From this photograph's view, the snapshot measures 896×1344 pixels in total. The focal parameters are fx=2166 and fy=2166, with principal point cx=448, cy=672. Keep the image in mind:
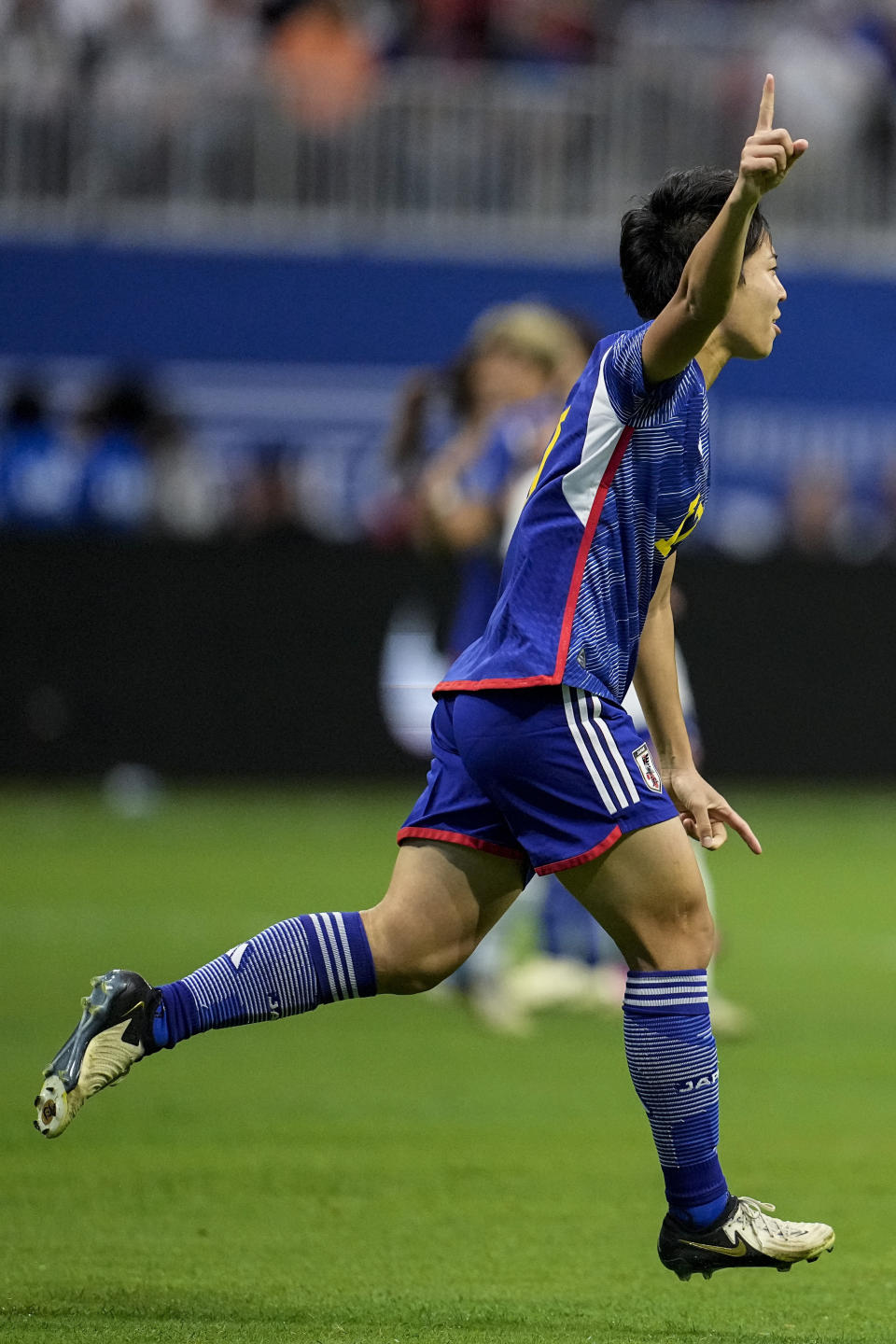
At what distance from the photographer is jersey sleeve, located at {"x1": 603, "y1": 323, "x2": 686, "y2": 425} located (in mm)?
4043

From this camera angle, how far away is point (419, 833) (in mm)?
4344

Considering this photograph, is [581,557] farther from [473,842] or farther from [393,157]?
[393,157]

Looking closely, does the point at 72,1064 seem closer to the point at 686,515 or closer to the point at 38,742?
the point at 686,515

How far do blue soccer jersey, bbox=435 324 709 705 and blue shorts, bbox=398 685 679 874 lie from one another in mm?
52

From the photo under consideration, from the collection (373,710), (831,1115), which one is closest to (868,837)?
(373,710)

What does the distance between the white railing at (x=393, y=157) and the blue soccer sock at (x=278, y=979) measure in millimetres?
15702

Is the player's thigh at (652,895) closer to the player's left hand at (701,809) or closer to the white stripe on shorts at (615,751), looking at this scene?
the white stripe on shorts at (615,751)

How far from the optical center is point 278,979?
171 inches

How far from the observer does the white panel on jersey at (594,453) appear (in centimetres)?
414

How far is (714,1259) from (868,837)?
9.54m

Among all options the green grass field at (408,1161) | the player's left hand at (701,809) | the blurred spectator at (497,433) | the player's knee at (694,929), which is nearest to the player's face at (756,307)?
the player's left hand at (701,809)

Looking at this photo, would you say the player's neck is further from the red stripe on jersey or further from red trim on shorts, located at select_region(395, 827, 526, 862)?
red trim on shorts, located at select_region(395, 827, 526, 862)

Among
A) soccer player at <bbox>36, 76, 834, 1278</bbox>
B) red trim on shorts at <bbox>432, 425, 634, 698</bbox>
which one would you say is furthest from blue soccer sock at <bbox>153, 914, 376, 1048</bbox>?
red trim on shorts at <bbox>432, 425, 634, 698</bbox>

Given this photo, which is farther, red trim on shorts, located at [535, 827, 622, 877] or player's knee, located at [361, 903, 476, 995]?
player's knee, located at [361, 903, 476, 995]
